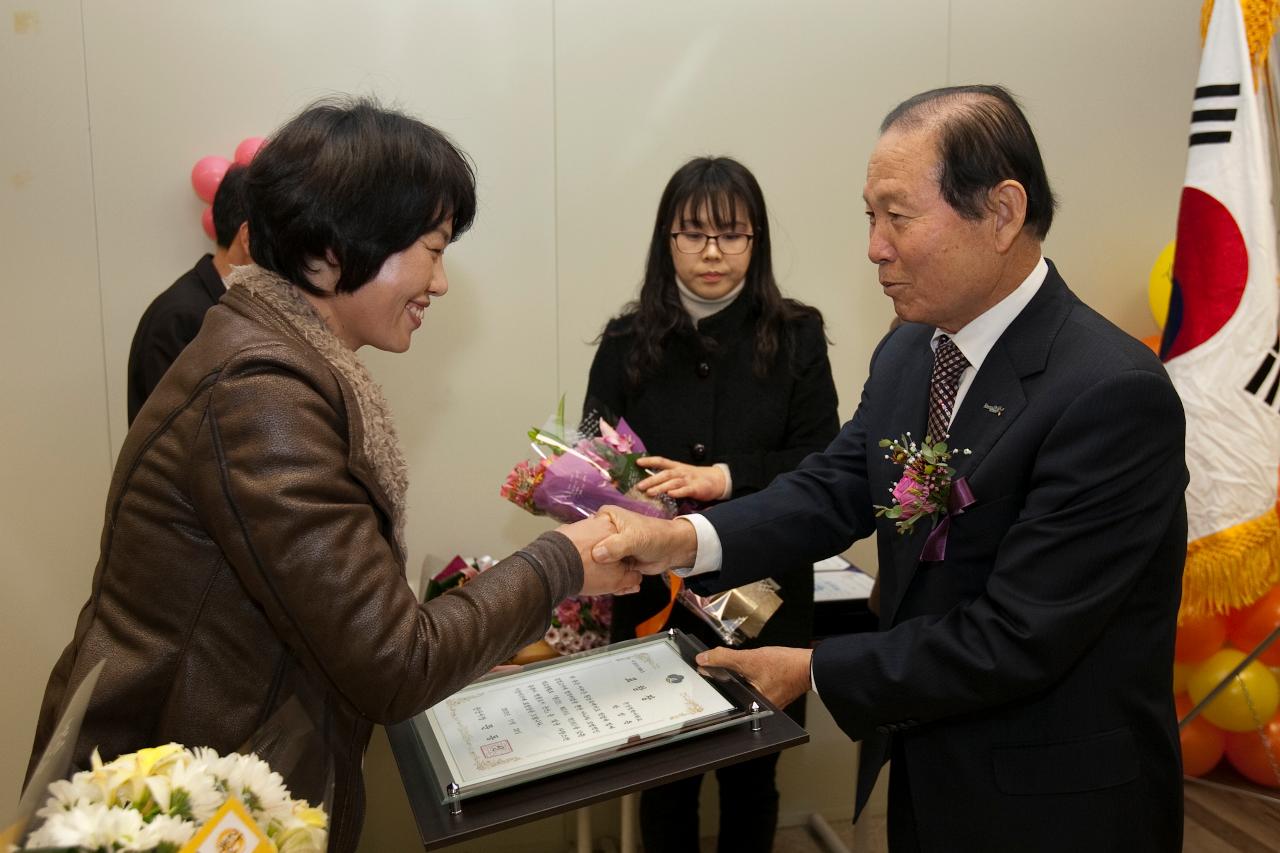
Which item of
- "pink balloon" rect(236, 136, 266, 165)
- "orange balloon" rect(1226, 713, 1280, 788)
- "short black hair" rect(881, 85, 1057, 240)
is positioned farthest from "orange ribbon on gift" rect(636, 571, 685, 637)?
"orange balloon" rect(1226, 713, 1280, 788)

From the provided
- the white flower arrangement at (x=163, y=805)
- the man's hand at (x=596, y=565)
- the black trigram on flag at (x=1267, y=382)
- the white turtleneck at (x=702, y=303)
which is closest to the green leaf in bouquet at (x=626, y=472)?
the man's hand at (x=596, y=565)

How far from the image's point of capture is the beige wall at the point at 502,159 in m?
3.08

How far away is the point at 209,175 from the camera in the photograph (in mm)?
3008

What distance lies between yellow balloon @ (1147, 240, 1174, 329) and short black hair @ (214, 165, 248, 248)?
3.28 meters

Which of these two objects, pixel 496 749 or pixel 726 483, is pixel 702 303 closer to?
pixel 726 483

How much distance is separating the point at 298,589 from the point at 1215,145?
115 inches

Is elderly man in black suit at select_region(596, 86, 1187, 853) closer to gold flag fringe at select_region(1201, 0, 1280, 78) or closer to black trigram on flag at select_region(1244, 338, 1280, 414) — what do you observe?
black trigram on flag at select_region(1244, 338, 1280, 414)

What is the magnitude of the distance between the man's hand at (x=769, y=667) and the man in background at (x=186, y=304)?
1.86 metres

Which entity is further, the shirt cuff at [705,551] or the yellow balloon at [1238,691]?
the yellow balloon at [1238,691]

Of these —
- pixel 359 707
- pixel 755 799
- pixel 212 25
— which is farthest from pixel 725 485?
pixel 212 25

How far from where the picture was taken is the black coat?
2.54 m

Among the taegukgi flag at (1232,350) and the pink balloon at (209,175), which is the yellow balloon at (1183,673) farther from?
the pink balloon at (209,175)

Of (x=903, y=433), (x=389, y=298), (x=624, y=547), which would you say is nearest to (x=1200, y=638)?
(x=903, y=433)

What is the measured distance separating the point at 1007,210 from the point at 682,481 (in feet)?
3.19
